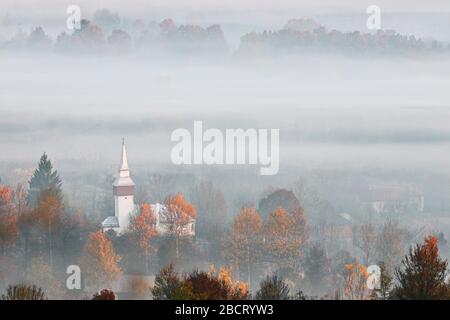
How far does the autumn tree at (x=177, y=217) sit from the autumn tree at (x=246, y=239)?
2.54 metres

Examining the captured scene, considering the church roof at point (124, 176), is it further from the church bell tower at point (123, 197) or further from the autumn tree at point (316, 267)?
the autumn tree at point (316, 267)

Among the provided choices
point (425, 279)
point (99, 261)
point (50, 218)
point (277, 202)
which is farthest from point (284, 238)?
point (425, 279)

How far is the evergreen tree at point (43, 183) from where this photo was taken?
82.0 meters

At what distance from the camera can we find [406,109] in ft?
412

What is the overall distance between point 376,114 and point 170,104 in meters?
18.2

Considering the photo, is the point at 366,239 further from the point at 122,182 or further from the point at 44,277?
the point at 44,277

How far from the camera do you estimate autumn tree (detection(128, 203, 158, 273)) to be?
76625mm

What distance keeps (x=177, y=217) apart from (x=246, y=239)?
3899mm

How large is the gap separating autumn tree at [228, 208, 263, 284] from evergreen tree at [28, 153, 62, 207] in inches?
397

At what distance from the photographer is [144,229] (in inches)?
3031

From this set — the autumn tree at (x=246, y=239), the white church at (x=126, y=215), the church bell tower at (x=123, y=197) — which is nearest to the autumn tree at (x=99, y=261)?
the white church at (x=126, y=215)

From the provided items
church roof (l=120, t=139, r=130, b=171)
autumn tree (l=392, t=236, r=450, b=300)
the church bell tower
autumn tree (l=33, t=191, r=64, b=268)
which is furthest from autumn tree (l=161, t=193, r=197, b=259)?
autumn tree (l=392, t=236, r=450, b=300)
